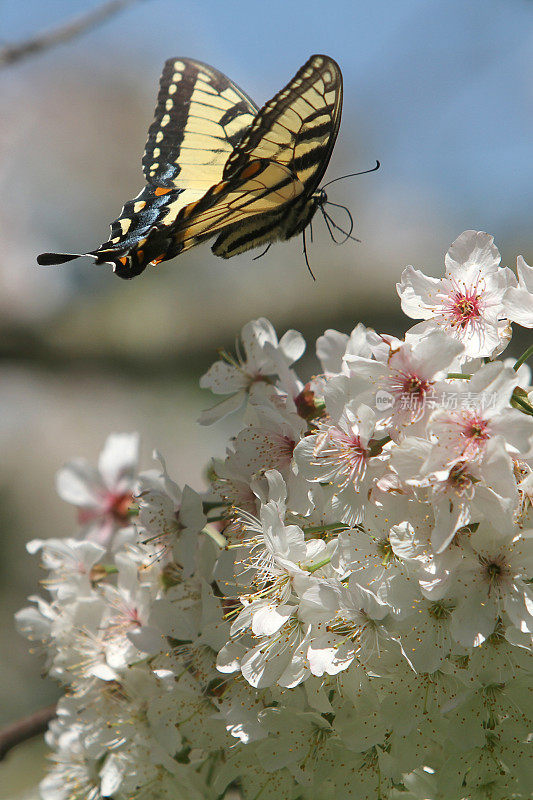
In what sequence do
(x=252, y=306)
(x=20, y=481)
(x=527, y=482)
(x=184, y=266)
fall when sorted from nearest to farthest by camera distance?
(x=527, y=482) → (x=20, y=481) → (x=252, y=306) → (x=184, y=266)

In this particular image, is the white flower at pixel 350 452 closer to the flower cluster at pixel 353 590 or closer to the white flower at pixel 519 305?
the flower cluster at pixel 353 590

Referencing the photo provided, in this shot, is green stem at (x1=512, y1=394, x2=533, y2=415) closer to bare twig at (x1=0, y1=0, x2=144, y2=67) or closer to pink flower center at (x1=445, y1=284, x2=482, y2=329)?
pink flower center at (x1=445, y1=284, x2=482, y2=329)

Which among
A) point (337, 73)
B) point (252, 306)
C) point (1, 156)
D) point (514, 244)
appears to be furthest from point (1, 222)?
point (337, 73)

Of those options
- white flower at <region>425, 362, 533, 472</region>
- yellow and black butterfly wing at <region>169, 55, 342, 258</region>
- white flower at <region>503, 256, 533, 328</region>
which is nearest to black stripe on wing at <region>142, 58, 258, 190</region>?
yellow and black butterfly wing at <region>169, 55, 342, 258</region>

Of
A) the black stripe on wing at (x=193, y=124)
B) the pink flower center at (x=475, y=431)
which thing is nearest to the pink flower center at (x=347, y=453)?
the pink flower center at (x=475, y=431)

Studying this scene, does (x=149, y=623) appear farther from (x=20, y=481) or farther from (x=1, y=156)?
(x=1, y=156)

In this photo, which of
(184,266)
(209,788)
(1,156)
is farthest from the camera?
(1,156)

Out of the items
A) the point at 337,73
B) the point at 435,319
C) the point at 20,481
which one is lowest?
the point at 20,481

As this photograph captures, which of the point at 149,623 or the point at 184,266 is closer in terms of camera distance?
the point at 149,623

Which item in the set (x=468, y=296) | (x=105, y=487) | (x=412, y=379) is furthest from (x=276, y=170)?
(x=105, y=487)
